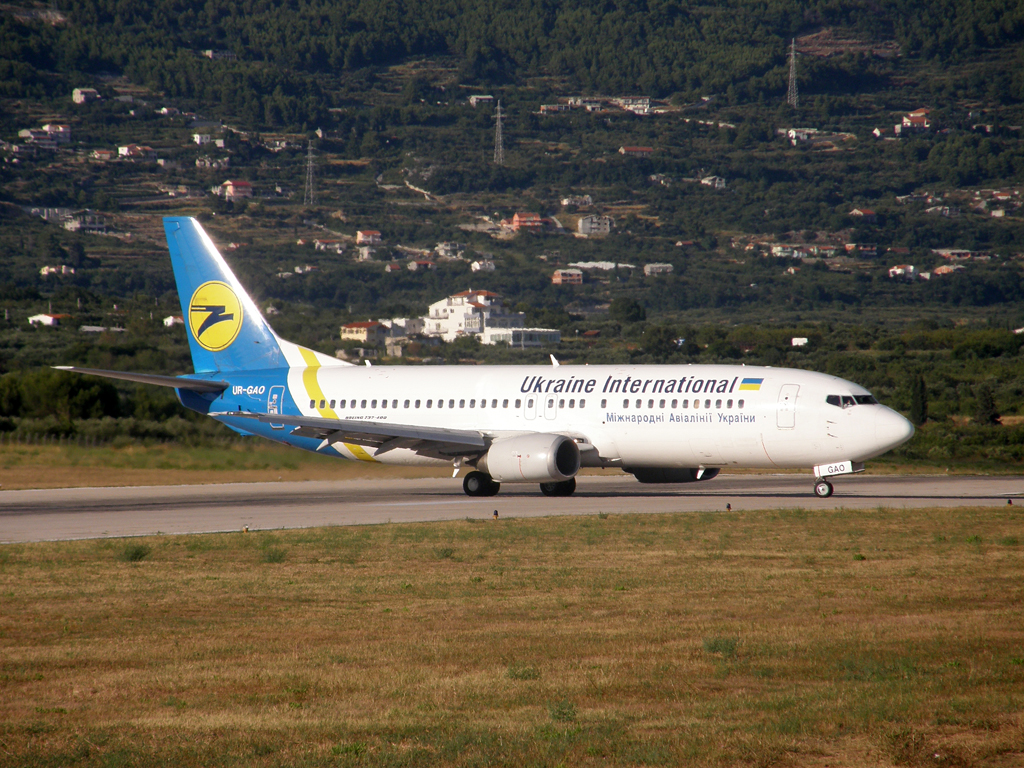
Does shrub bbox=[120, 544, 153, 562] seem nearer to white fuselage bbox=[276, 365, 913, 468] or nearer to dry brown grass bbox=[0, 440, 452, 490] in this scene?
white fuselage bbox=[276, 365, 913, 468]

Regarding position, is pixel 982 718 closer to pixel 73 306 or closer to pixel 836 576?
pixel 836 576

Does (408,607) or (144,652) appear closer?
(144,652)

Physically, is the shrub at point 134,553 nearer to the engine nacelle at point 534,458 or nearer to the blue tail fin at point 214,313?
the engine nacelle at point 534,458

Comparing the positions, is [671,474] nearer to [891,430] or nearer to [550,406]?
[550,406]

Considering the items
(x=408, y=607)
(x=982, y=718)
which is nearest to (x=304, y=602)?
(x=408, y=607)

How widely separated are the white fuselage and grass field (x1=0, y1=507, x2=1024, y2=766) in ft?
32.1

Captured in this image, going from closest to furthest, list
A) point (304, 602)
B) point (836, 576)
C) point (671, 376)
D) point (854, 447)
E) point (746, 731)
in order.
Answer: point (746, 731)
point (304, 602)
point (836, 576)
point (854, 447)
point (671, 376)

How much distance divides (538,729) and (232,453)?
3683 centimetres

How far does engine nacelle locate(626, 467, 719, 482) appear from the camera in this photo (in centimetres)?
3578

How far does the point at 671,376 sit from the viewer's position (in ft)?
112

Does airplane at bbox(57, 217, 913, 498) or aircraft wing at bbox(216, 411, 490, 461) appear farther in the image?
aircraft wing at bbox(216, 411, 490, 461)

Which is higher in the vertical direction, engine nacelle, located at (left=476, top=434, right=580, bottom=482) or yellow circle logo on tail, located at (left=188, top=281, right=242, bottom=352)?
yellow circle logo on tail, located at (left=188, top=281, right=242, bottom=352)

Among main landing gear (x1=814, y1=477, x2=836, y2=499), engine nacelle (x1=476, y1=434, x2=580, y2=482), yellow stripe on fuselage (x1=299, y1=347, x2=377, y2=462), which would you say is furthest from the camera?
yellow stripe on fuselage (x1=299, y1=347, x2=377, y2=462)

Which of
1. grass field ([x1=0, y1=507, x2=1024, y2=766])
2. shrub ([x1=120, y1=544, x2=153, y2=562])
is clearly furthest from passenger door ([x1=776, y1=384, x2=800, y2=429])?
shrub ([x1=120, y1=544, x2=153, y2=562])
